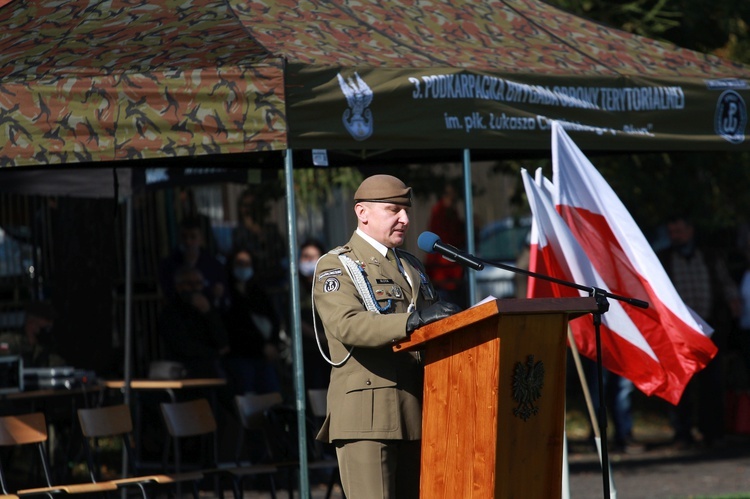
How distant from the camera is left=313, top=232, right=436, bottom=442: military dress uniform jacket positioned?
5.50 m

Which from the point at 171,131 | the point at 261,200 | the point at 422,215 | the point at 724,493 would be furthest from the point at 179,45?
the point at 422,215

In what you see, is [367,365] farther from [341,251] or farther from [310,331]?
[310,331]

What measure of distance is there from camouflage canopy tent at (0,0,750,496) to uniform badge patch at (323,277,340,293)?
118cm

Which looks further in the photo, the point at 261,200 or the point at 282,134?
the point at 261,200

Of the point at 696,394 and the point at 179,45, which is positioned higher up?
the point at 179,45

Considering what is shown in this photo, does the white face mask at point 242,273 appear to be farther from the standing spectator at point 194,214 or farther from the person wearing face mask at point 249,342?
the standing spectator at point 194,214

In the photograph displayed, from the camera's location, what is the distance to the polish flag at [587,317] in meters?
6.93

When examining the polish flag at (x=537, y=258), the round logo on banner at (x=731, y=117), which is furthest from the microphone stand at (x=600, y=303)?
the round logo on banner at (x=731, y=117)

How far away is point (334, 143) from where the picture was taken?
6.82 m

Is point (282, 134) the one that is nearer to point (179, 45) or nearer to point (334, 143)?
point (334, 143)

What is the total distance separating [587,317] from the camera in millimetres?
7270

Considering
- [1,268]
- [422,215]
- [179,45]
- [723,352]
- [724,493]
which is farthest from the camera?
[422,215]

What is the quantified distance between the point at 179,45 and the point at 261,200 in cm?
728

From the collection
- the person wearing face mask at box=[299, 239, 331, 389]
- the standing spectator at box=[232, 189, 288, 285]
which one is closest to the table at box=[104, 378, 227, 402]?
the person wearing face mask at box=[299, 239, 331, 389]
